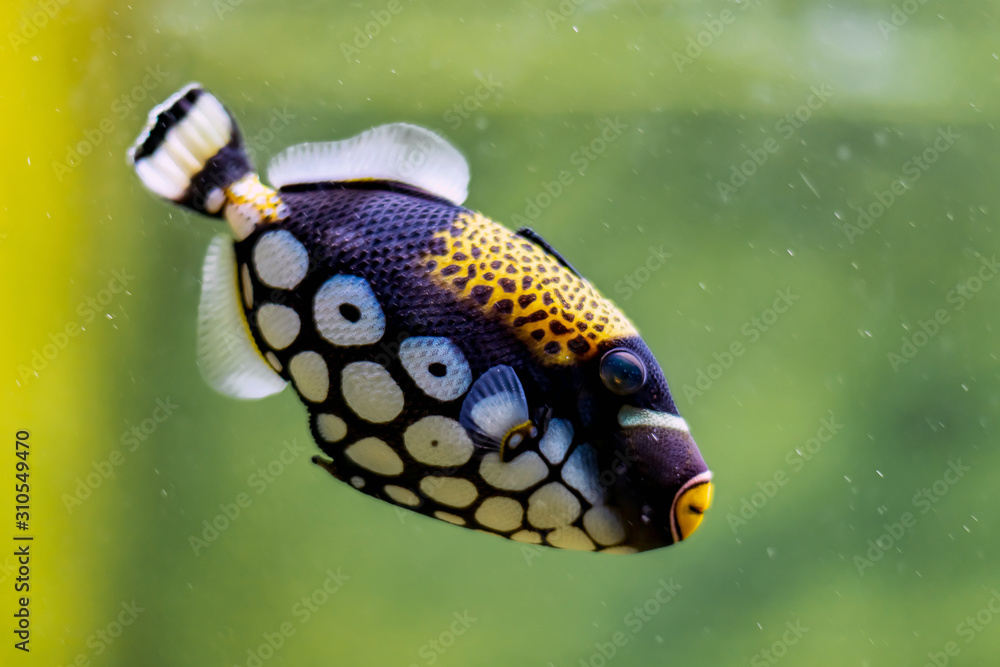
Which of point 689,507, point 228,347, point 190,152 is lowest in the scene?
point 228,347

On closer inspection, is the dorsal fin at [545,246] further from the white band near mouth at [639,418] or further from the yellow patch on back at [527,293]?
the white band near mouth at [639,418]

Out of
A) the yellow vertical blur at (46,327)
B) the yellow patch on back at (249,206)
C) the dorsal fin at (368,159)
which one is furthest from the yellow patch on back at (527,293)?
the yellow vertical blur at (46,327)

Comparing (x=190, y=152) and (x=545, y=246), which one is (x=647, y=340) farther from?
(x=190, y=152)

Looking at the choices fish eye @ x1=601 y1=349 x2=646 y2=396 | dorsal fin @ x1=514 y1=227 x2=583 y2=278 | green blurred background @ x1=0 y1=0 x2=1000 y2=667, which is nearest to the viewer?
fish eye @ x1=601 y1=349 x2=646 y2=396

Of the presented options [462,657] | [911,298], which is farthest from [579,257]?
[462,657]

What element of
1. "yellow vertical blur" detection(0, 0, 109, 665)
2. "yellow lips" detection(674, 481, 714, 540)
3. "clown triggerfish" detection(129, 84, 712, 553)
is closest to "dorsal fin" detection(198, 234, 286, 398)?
"clown triggerfish" detection(129, 84, 712, 553)

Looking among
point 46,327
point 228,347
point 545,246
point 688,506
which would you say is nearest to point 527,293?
point 545,246

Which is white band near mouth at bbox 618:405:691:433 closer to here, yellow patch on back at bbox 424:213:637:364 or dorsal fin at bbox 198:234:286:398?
yellow patch on back at bbox 424:213:637:364
